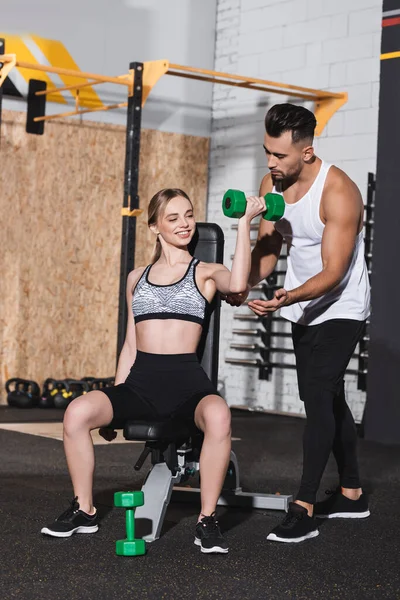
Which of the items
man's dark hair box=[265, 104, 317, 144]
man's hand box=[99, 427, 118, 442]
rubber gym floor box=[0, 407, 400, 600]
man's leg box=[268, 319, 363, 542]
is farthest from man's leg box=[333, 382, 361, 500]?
man's dark hair box=[265, 104, 317, 144]

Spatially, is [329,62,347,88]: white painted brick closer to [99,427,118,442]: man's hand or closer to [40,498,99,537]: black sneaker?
[99,427,118,442]: man's hand

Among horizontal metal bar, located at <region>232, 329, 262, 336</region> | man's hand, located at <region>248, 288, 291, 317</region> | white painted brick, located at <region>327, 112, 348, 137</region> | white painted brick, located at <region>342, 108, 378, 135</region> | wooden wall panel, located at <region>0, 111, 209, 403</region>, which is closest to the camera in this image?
man's hand, located at <region>248, 288, 291, 317</region>

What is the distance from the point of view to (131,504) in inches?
90.5

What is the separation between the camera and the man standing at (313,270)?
2.63m

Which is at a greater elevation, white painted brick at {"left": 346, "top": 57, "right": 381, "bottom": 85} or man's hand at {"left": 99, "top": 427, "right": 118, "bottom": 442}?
white painted brick at {"left": 346, "top": 57, "right": 381, "bottom": 85}

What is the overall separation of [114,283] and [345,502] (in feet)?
13.3

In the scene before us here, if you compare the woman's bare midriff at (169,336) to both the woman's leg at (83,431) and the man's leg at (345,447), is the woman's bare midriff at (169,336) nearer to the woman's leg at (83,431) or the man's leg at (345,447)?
the woman's leg at (83,431)

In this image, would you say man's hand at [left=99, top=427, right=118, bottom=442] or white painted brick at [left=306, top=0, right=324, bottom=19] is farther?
white painted brick at [left=306, top=0, right=324, bottom=19]

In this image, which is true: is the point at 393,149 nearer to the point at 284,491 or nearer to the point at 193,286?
the point at 284,491

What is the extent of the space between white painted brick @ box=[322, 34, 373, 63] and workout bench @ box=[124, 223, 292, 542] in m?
3.66

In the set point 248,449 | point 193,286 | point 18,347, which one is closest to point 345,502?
point 193,286

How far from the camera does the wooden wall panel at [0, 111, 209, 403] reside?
21.1ft

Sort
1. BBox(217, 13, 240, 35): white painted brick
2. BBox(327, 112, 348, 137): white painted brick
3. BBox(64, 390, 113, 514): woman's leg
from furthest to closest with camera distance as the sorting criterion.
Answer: BBox(217, 13, 240, 35): white painted brick → BBox(327, 112, 348, 137): white painted brick → BBox(64, 390, 113, 514): woman's leg

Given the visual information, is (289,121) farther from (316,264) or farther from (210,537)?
(210,537)
